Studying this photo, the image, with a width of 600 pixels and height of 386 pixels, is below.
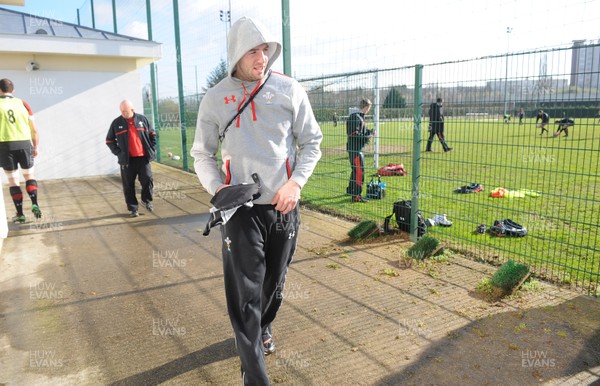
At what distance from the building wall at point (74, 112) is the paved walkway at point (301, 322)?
6.66 meters

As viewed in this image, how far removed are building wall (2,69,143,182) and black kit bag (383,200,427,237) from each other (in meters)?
8.81

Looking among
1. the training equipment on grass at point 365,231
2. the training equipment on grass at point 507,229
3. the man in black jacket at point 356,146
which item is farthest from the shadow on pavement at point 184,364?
the man in black jacket at point 356,146

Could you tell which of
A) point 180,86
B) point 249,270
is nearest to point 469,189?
point 249,270

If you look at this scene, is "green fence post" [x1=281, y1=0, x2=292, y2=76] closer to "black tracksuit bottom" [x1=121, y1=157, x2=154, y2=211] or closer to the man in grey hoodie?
"black tracksuit bottom" [x1=121, y1=157, x2=154, y2=211]

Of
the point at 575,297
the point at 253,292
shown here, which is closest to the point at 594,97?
the point at 575,297

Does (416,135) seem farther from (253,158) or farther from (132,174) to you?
(132,174)

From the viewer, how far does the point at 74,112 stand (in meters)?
12.0

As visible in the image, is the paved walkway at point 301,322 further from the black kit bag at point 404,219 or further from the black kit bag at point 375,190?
the black kit bag at point 375,190

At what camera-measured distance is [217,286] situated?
4551mm

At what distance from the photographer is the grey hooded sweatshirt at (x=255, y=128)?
2.53 m

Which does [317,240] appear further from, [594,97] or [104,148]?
[104,148]

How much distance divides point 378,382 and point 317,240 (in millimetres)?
3199

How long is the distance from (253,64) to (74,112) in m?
11.2

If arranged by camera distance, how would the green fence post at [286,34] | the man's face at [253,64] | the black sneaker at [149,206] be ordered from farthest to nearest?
the black sneaker at [149,206], the green fence post at [286,34], the man's face at [253,64]
